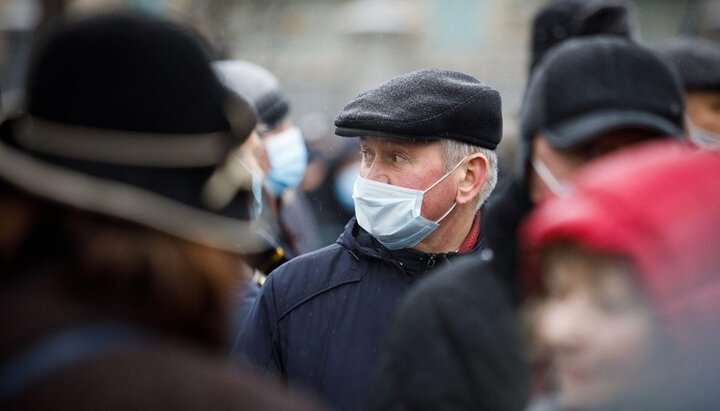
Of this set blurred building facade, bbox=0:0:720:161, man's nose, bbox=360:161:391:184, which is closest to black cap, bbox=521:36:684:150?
man's nose, bbox=360:161:391:184

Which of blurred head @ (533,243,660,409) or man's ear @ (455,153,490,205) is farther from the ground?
blurred head @ (533,243,660,409)

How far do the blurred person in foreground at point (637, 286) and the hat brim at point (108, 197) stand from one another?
592 millimetres

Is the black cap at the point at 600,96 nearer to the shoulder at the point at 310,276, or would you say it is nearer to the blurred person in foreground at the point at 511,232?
the blurred person in foreground at the point at 511,232

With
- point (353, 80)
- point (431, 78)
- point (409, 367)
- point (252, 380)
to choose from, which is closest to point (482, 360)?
point (409, 367)

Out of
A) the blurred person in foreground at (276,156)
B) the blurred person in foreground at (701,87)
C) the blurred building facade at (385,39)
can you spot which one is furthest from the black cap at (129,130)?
the blurred building facade at (385,39)

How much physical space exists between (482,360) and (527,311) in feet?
0.90

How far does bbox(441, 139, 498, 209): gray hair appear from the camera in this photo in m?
4.36

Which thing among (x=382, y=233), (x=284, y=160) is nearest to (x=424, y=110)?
(x=382, y=233)

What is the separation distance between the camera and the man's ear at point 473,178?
14.5 ft

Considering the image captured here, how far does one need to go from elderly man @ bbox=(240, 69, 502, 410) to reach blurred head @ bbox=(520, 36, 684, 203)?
46.2 inches

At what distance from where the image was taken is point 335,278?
4.11m

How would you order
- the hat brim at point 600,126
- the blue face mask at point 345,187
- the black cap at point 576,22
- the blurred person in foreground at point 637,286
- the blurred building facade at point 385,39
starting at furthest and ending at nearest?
the blurred building facade at point 385,39 < the blue face mask at point 345,187 < the black cap at point 576,22 < the hat brim at point 600,126 < the blurred person in foreground at point 637,286

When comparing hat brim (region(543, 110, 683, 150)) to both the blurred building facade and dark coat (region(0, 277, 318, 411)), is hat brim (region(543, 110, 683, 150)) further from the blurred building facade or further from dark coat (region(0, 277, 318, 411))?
the blurred building facade

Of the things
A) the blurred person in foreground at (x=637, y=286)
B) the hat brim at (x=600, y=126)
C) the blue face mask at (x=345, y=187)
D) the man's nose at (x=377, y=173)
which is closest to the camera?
the blurred person in foreground at (x=637, y=286)
